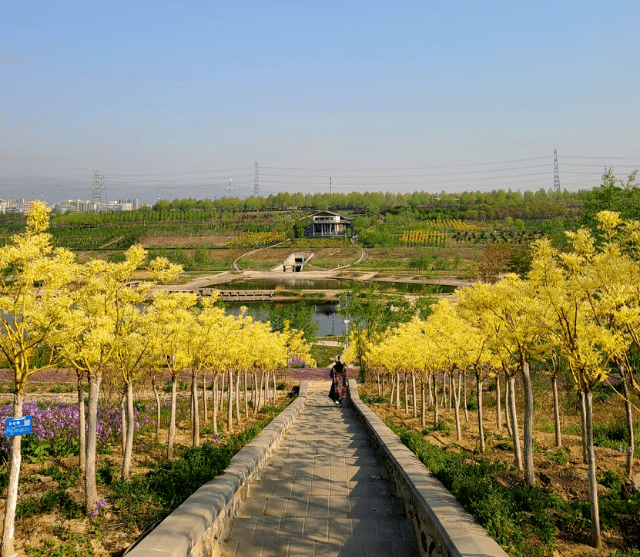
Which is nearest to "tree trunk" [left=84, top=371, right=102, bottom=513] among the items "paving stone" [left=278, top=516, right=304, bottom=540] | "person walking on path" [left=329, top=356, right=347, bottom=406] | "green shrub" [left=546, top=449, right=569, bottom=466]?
"paving stone" [left=278, top=516, right=304, bottom=540]

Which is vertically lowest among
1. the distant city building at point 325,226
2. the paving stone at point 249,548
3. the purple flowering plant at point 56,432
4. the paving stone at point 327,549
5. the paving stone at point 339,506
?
the paving stone at point 339,506

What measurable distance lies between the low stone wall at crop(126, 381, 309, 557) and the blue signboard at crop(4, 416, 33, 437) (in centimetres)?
174

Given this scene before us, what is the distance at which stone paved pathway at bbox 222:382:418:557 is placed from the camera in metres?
5.32

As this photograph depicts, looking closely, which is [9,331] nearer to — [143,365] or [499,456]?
[143,365]

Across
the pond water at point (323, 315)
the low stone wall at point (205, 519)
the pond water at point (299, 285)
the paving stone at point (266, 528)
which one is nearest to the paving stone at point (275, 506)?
the paving stone at point (266, 528)

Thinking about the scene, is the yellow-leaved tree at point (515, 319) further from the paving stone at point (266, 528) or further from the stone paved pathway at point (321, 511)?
the paving stone at point (266, 528)

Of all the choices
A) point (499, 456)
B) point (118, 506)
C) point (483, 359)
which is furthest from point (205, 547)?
point (483, 359)

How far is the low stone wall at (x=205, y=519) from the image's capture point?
4281 millimetres

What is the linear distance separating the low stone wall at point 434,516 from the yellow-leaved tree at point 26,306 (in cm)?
416

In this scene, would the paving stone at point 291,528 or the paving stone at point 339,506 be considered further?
Answer: the paving stone at point 339,506

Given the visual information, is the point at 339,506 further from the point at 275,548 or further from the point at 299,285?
the point at 299,285

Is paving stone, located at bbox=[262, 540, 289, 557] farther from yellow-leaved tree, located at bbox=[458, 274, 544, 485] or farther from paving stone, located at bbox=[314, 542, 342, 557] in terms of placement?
yellow-leaved tree, located at bbox=[458, 274, 544, 485]

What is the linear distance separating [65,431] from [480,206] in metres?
163

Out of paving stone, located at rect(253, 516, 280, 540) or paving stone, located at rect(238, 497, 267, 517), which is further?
paving stone, located at rect(238, 497, 267, 517)
